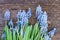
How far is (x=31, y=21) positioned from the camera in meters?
2.11

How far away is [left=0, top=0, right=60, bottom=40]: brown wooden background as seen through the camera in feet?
6.88

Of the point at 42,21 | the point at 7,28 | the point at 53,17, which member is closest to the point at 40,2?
the point at 53,17

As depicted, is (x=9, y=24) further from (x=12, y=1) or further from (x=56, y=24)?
(x=56, y=24)

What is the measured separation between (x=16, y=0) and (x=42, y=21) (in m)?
0.47

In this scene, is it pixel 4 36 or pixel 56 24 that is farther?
pixel 56 24

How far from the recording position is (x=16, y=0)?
211cm

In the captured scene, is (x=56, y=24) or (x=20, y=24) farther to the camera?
(x=56, y=24)

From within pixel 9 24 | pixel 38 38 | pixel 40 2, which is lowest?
pixel 38 38

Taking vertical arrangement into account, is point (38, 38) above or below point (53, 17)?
below

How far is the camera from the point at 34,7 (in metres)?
2.11

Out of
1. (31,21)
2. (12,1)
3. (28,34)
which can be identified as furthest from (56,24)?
(12,1)

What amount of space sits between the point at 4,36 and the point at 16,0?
480 millimetres

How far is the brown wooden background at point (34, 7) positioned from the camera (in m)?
2.10

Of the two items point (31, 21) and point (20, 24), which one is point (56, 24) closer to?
point (31, 21)
